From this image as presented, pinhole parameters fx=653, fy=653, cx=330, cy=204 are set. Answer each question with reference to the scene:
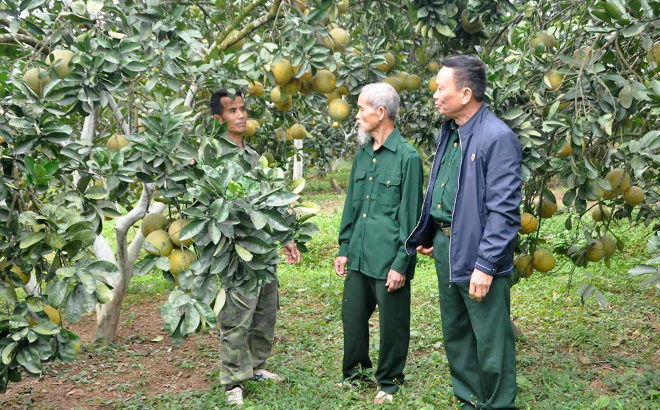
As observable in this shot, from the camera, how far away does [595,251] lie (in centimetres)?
346

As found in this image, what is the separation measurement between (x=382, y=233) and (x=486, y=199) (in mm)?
632

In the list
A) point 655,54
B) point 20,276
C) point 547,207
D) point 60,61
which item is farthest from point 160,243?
point 655,54

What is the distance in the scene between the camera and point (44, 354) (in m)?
2.22

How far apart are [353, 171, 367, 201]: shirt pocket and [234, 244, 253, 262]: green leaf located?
114cm

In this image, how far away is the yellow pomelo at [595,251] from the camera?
11.4 feet

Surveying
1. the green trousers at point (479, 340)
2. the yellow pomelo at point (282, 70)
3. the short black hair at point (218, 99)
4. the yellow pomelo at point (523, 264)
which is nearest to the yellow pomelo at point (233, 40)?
the short black hair at point (218, 99)

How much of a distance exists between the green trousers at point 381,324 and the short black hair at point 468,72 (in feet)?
3.12

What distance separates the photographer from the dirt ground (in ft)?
11.6

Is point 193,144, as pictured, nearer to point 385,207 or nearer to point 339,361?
point 385,207

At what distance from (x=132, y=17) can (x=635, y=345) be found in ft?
11.6

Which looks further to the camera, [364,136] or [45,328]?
[364,136]

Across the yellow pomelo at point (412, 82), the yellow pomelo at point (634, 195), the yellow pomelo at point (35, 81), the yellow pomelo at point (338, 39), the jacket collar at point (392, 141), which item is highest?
the yellow pomelo at point (338, 39)

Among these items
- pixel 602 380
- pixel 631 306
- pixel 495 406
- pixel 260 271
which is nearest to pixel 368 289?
pixel 495 406

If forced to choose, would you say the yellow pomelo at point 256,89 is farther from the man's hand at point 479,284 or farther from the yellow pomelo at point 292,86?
the man's hand at point 479,284
